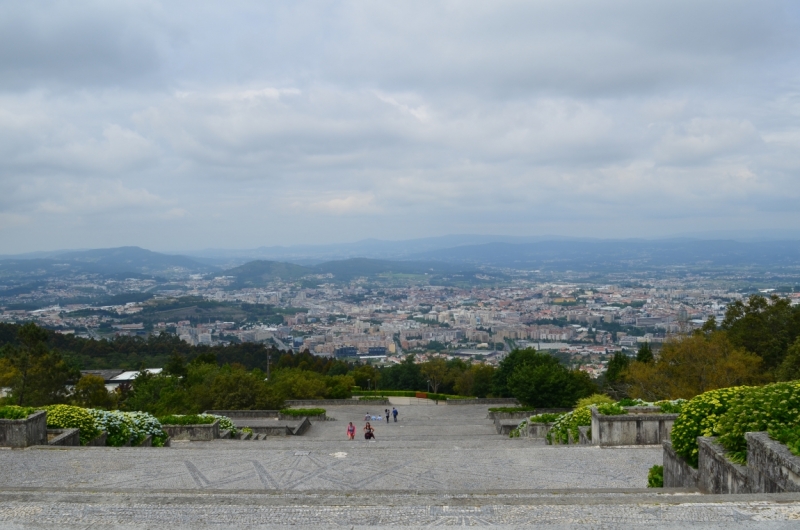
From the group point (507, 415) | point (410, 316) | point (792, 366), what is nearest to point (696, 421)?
point (507, 415)

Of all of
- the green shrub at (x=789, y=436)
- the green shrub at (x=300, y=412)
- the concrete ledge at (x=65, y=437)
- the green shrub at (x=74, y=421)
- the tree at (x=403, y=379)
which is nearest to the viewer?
the green shrub at (x=789, y=436)

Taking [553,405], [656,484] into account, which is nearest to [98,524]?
[656,484]

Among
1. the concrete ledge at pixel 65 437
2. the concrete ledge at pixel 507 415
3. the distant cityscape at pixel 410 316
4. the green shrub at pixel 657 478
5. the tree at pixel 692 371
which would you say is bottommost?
the distant cityscape at pixel 410 316

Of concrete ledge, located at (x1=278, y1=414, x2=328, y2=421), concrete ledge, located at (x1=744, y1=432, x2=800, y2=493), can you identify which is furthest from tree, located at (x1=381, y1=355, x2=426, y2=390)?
concrete ledge, located at (x1=744, y1=432, x2=800, y2=493)

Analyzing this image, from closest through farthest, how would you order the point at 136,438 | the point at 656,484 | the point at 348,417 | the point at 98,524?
the point at 98,524 → the point at 656,484 → the point at 136,438 → the point at 348,417

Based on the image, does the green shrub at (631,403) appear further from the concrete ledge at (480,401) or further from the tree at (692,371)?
the concrete ledge at (480,401)

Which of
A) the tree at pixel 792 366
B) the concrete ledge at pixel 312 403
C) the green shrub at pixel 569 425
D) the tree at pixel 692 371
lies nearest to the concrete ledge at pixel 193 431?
the green shrub at pixel 569 425

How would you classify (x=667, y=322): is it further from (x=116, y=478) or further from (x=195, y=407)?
(x=116, y=478)

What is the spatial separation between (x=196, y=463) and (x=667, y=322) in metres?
88.3

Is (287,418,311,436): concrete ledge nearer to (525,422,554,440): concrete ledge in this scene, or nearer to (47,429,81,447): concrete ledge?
(525,422,554,440): concrete ledge

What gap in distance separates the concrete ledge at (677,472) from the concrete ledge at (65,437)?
7.99 meters

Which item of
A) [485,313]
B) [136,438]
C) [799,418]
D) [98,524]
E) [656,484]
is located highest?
[799,418]

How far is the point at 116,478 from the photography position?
701 centimetres

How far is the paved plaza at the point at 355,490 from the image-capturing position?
4043 mm
